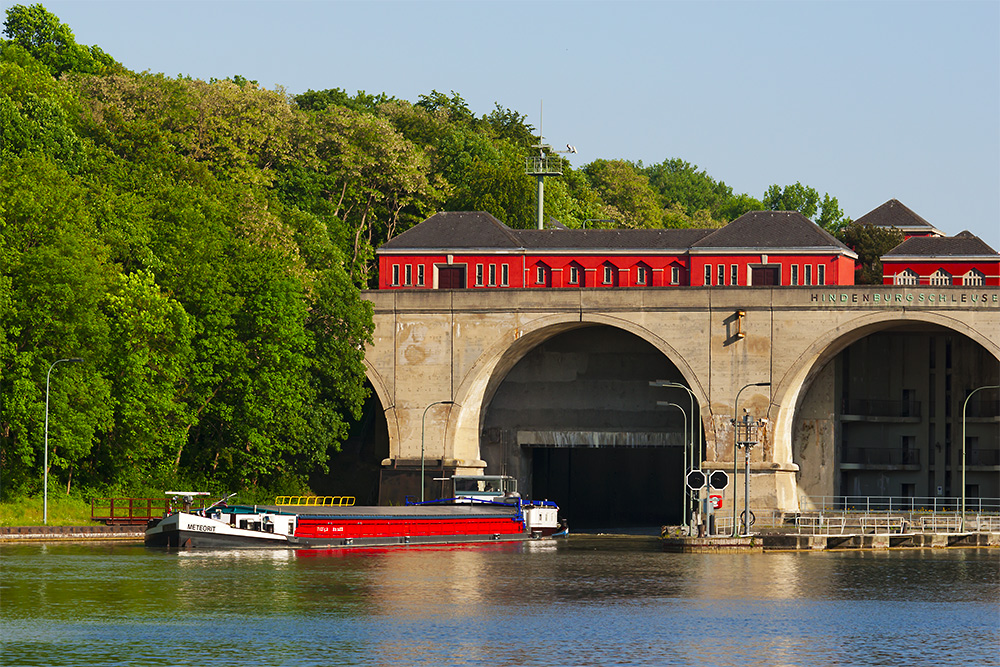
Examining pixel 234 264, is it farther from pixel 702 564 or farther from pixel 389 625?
pixel 389 625

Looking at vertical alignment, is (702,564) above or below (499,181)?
below

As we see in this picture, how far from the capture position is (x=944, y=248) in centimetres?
10331

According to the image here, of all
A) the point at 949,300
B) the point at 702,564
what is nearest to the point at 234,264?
the point at 702,564

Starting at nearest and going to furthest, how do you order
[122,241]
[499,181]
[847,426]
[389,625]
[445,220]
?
[389,625], [122,241], [847,426], [445,220], [499,181]

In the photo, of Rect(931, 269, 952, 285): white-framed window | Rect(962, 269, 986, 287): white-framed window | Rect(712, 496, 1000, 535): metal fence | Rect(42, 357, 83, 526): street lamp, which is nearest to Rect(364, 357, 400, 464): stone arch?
Rect(712, 496, 1000, 535): metal fence

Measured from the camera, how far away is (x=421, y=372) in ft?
293

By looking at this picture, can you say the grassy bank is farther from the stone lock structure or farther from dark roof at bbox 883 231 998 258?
dark roof at bbox 883 231 998 258

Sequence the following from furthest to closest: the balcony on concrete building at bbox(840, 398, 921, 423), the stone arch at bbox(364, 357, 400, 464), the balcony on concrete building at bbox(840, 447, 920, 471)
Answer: the balcony on concrete building at bbox(840, 447, 920, 471) → the balcony on concrete building at bbox(840, 398, 921, 423) → the stone arch at bbox(364, 357, 400, 464)

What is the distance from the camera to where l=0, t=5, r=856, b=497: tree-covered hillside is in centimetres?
7206

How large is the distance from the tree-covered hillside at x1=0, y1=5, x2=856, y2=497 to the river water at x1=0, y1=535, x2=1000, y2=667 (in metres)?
10.5

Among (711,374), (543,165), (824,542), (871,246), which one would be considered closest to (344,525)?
(824,542)

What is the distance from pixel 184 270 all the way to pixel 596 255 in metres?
32.8

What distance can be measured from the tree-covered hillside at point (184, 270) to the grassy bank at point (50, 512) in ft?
3.24

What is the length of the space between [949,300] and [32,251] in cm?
4860
